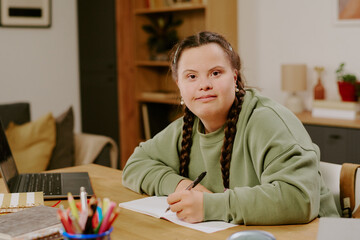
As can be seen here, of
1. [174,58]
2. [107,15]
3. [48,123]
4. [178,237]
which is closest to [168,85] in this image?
[107,15]

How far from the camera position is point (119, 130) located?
14.9ft

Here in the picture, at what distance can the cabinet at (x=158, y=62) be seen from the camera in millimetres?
3991

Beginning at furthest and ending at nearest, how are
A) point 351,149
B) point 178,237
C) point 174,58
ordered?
point 351,149 → point 174,58 → point 178,237

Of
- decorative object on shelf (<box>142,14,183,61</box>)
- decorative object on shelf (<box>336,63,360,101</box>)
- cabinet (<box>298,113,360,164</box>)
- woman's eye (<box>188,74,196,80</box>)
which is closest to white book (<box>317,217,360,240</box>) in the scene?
woman's eye (<box>188,74,196,80</box>)

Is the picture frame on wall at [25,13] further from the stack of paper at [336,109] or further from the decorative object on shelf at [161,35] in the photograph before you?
the stack of paper at [336,109]

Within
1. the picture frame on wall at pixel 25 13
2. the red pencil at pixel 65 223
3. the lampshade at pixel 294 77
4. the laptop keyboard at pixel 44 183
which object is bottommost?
the laptop keyboard at pixel 44 183

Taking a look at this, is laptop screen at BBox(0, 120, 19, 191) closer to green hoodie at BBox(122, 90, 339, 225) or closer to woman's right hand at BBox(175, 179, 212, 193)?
green hoodie at BBox(122, 90, 339, 225)

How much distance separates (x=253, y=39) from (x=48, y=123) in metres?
1.69

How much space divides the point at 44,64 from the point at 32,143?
1756 mm

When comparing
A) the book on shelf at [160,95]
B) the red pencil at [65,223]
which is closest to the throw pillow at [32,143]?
the book on shelf at [160,95]

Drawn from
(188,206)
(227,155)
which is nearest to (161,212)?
(188,206)

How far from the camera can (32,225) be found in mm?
1165

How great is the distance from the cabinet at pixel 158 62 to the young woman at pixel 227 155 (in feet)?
7.68

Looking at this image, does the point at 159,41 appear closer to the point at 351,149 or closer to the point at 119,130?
the point at 119,130
